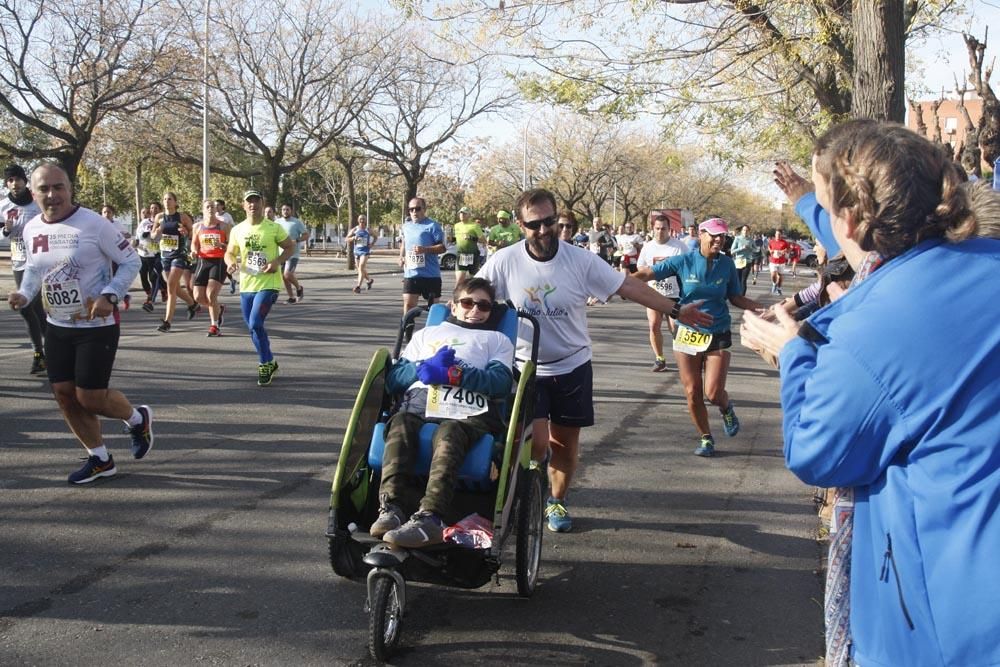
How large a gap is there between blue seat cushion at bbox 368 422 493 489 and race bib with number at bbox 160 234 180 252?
11357 mm

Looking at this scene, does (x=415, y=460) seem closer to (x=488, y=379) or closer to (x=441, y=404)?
(x=441, y=404)

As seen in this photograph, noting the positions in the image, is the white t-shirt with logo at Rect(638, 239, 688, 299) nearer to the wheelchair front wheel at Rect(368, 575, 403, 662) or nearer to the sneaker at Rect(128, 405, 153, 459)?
the sneaker at Rect(128, 405, 153, 459)

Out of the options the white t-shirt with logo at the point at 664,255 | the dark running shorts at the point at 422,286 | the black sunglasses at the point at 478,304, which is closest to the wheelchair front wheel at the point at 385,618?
the black sunglasses at the point at 478,304

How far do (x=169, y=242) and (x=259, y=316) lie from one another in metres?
6.17

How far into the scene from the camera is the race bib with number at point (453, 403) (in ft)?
14.4

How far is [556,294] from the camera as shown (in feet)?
16.7

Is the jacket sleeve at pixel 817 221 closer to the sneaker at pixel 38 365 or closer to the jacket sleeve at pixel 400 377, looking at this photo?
the jacket sleeve at pixel 400 377

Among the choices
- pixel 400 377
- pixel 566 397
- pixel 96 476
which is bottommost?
pixel 96 476

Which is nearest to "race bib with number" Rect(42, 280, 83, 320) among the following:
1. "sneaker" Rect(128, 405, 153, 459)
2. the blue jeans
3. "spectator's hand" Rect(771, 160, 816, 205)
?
"sneaker" Rect(128, 405, 153, 459)

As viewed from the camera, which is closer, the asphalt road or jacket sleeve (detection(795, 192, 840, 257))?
jacket sleeve (detection(795, 192, 840, 257))

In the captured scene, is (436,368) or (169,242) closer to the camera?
(436,368)

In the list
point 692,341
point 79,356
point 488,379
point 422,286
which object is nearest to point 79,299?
point 79,356

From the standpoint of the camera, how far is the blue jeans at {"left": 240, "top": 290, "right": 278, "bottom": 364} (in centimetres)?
920

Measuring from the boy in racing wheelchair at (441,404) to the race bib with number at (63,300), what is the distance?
2307 millimetres
